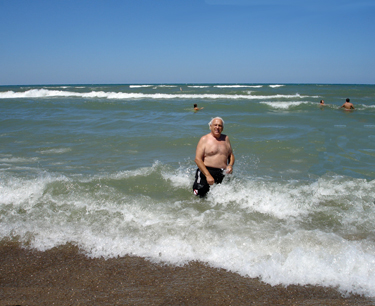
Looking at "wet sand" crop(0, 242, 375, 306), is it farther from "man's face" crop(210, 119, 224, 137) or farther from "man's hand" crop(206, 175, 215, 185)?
"man's face" crop(210, 119, 224, 137)

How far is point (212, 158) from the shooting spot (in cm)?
456

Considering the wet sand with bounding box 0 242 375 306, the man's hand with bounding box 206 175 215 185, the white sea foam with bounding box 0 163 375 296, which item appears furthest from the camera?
the man's hand with bounding box 206 175 215 185

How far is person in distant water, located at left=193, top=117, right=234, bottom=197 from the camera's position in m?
4.50

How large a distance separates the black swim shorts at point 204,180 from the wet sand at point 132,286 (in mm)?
1612

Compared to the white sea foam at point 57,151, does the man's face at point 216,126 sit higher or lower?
higher

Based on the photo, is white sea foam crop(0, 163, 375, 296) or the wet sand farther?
white sea foam crop(0, 163, 375, 296)

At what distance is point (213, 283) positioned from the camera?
2.73 m

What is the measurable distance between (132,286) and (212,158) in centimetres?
241

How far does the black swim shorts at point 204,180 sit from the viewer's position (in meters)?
4.50

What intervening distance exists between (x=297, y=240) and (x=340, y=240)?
1.65ft

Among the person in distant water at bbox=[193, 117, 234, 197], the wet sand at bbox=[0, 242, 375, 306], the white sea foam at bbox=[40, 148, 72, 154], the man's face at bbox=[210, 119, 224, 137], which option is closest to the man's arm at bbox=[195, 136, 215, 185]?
the person in distant water at bbox=[193, 117, 234, 197]

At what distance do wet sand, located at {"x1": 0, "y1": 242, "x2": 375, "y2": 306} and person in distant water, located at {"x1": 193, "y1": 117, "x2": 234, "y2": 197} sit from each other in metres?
1.66

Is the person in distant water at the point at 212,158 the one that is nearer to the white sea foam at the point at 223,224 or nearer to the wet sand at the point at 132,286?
the white sea foam at the point at 223,224


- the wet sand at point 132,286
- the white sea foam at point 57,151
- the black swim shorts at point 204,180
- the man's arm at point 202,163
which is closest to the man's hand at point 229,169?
the black swim shorts at point 204,180
